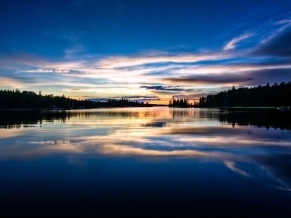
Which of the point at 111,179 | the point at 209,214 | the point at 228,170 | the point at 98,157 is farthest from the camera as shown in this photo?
the point at 98,157

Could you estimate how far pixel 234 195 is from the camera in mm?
9195

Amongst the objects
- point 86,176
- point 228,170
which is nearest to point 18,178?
point 86,176

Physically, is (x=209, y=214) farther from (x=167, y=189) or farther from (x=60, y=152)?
(x=60, y=152)

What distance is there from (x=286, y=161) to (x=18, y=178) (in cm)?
1533

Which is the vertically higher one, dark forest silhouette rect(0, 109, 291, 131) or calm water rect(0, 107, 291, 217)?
dark forest silhouette rect(0, 109, 291, 131)

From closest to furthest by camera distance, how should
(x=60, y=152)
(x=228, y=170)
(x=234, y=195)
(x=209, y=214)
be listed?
(x=209, y=214) < (x=234, y=195) < (x=228, y=170) < (x=60, y=152)

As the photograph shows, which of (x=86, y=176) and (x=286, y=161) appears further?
(x=286, y=161)

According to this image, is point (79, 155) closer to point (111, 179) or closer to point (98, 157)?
point (98, 157)

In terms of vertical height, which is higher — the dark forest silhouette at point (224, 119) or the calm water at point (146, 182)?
the dark forest silhouette at point (224, 119)

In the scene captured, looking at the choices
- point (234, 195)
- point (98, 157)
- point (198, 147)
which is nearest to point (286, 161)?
point (198, 147)

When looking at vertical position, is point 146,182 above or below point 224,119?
below

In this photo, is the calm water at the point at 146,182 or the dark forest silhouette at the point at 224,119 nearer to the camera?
the calm water at the point at 146,182

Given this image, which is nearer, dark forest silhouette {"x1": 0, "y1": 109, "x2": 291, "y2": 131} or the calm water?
the calm water

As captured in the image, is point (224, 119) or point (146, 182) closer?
point (146, 182)
